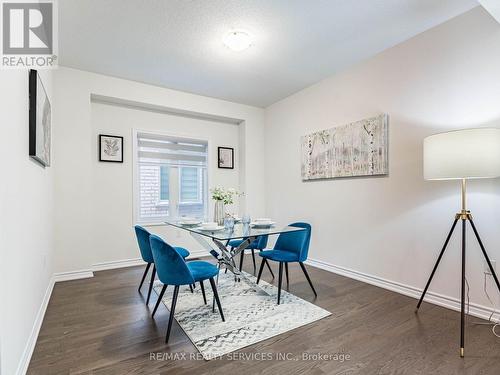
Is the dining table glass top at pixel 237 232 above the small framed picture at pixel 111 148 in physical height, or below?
below

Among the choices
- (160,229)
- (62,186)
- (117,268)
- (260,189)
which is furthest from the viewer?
(260,189)

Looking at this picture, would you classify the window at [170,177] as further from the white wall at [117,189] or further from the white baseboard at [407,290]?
the white baseboard at [407,290]

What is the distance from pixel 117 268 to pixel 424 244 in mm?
3999

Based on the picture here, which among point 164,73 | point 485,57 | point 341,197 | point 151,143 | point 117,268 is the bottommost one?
point 117,268

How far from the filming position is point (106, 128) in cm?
402

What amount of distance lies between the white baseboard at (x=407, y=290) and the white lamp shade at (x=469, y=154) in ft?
4.22

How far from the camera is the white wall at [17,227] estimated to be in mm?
1341

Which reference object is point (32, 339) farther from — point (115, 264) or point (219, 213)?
point (115, 264)

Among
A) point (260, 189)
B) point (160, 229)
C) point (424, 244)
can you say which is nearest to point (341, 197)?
point (424, 244)

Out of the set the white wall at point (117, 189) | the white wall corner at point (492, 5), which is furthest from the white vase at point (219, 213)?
the white wall corner at point (492, 5)

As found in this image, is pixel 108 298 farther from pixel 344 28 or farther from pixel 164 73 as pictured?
pixel 344 28

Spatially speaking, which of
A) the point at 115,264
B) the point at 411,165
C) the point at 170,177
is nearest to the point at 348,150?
the point at 411,165

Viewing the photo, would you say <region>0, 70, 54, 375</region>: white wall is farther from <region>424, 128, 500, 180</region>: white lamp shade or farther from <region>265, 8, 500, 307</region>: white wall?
<region>265, 8, 500, 307</region>: white wall

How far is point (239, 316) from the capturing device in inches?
94.5
